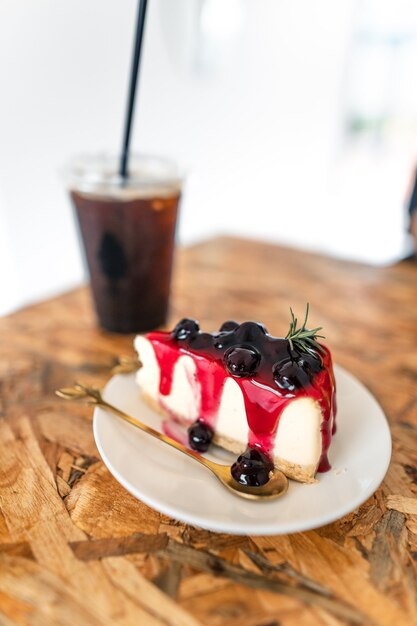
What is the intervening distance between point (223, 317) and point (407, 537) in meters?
0.61

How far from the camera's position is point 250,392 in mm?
635

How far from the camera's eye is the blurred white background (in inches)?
75.9

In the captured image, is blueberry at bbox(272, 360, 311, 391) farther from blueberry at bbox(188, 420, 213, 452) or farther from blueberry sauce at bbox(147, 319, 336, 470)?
blueberry at bbox(188, 420, 213, 452)

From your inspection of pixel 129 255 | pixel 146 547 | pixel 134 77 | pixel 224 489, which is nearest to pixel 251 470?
pixel 224 489

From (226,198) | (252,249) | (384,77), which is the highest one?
(384,77)

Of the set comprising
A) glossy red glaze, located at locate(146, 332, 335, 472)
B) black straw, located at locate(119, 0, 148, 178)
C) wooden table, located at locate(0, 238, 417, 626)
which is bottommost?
wooden table, located at locate(0, 238, 417, 626)

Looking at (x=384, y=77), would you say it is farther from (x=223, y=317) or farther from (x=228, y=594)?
(x=228, y=594)

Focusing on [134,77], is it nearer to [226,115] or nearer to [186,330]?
[186,330]

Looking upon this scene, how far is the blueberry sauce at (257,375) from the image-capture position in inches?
24.1

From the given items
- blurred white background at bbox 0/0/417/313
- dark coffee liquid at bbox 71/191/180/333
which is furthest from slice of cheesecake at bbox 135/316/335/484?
blurred white background at bbox 0/0/417/313

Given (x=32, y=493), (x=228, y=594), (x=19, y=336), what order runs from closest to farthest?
(x=228, y=594), (x=32, y=493), (x=19, y=336)

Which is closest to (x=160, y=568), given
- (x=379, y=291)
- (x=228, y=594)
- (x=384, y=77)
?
(x=228, y=594)

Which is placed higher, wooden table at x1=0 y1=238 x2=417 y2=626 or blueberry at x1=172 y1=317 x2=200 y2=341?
blueberry at x1=172 y1=317 x2=200 y2=341

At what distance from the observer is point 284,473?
2.03 ft
